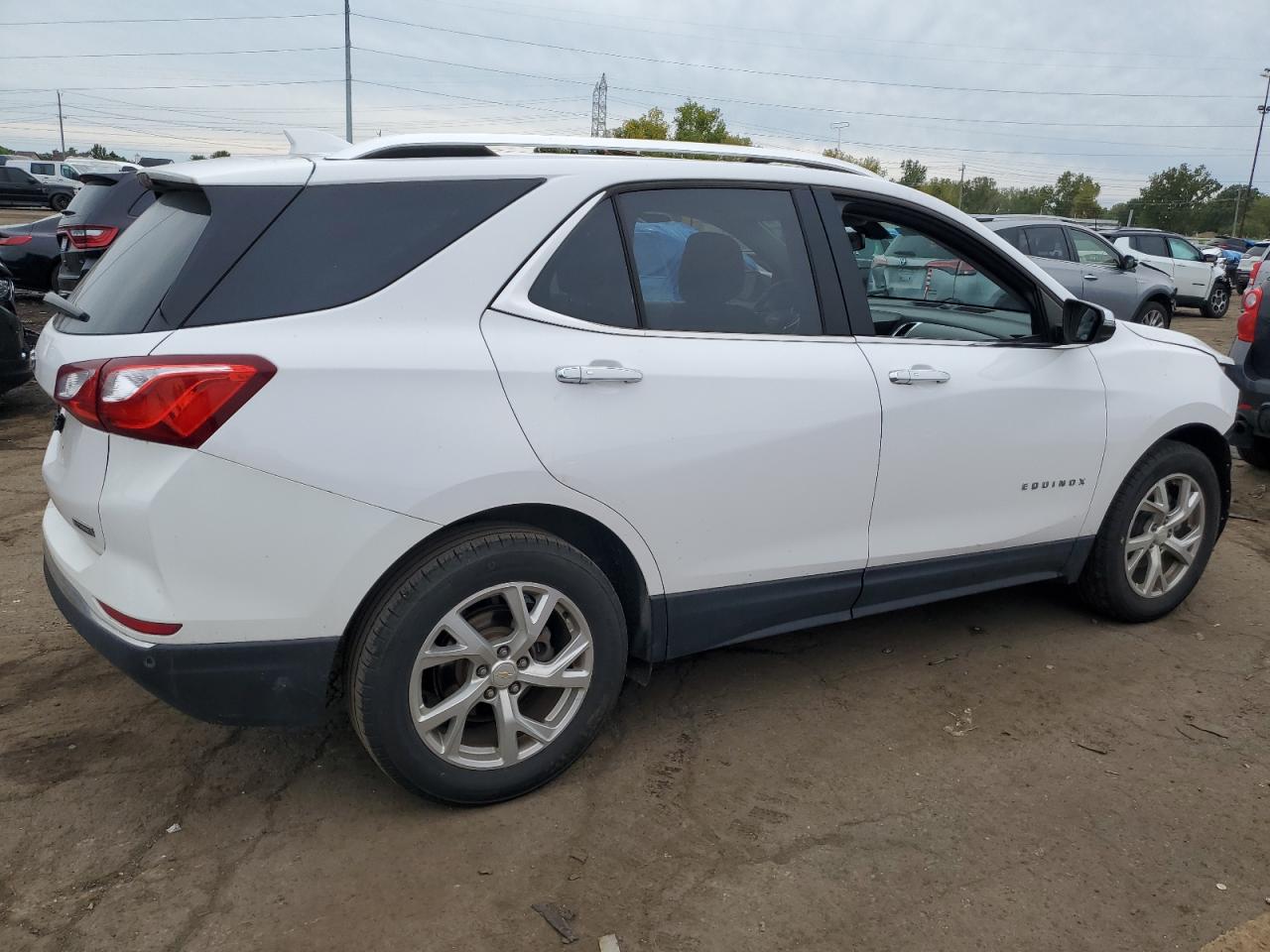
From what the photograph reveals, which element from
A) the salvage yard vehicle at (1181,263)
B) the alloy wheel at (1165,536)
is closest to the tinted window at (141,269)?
the alloy wheel at (1165,536)

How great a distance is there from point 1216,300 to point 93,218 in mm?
20593

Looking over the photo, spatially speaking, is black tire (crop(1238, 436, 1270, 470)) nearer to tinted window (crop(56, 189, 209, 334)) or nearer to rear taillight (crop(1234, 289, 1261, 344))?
rear taillight (crop(1234, 289, 1261, 344))

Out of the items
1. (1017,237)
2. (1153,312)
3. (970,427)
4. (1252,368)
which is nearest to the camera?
(970,427)

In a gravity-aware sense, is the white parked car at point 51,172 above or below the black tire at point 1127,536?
above

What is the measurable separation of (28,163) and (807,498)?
49.8 m

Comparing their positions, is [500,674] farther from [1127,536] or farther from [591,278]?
[1127,536]

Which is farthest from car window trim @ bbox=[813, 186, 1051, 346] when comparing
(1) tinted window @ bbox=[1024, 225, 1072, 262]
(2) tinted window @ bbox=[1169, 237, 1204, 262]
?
(2) tinted window @ bbox=[1169, 237, 1204, 262]

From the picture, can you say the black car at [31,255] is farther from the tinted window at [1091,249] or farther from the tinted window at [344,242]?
the tinted window at [1091,249]

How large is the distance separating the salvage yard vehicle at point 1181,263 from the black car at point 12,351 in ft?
59.2

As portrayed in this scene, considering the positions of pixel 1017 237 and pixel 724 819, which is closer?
pixel 724 819

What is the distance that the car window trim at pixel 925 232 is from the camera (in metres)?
3.32

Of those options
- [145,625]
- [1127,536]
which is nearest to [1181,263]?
[1127,536]

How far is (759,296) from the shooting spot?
3164 mm

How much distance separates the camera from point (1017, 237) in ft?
40.3
